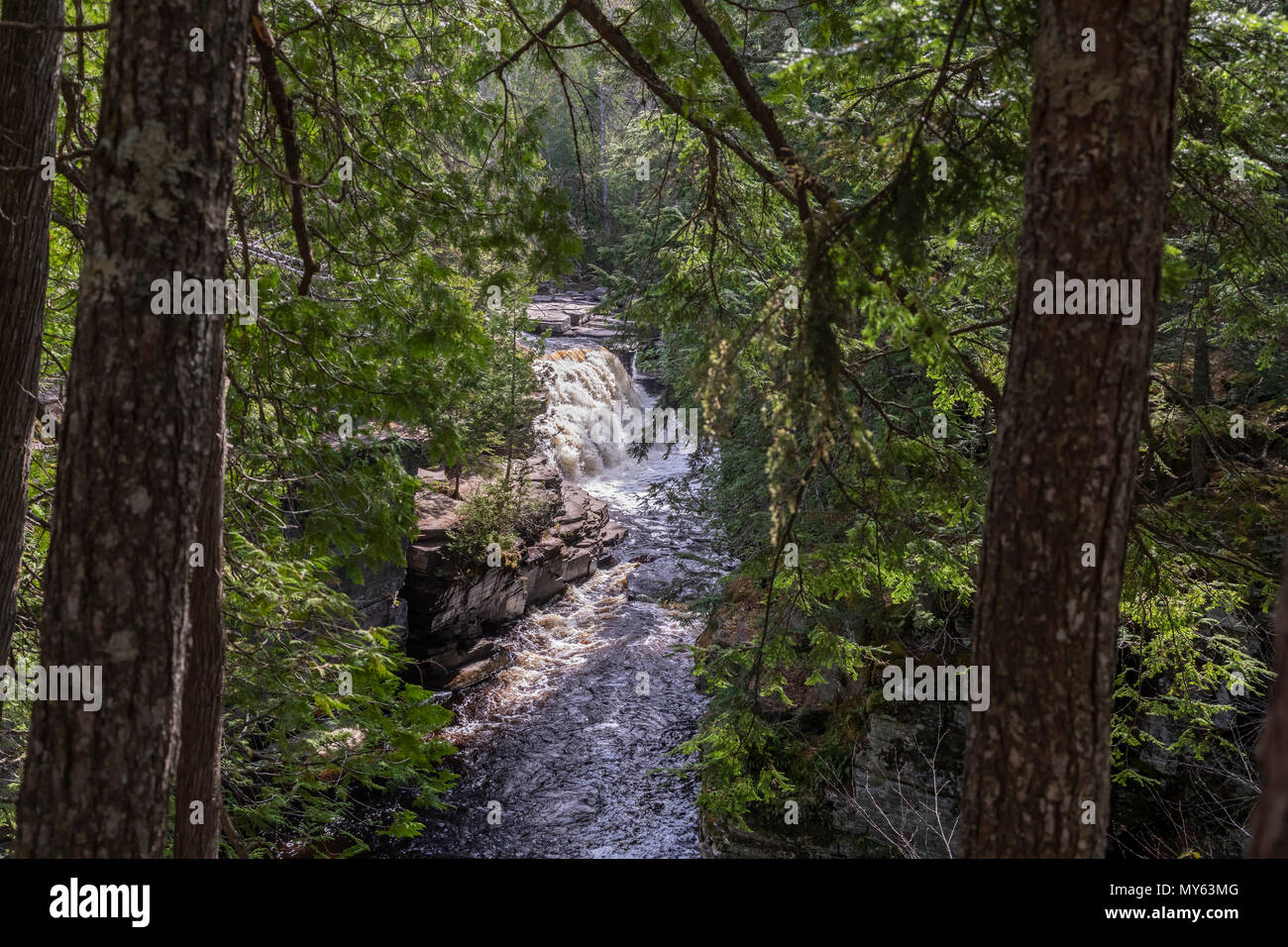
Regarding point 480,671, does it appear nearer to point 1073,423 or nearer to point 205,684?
point 205,684

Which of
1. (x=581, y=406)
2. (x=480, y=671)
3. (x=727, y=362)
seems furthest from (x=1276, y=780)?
(x=581, y=406)

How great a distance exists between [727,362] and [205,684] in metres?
2.90

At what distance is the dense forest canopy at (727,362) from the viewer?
89.7 inches

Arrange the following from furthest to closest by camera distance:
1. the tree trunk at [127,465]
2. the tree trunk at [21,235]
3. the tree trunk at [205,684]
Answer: the tree trunk at [205,684]
the tree trunk at [21,235]
the tree trunk at [127,465]

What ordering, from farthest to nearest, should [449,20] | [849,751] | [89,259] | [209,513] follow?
[849,751], [449,20], [209,513], [89,259]

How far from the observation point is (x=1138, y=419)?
7.98 ft

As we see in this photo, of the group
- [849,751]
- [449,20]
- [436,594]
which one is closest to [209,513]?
[449,20]

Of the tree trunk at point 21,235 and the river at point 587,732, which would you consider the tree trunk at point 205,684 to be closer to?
the tree trunk at point 21,235

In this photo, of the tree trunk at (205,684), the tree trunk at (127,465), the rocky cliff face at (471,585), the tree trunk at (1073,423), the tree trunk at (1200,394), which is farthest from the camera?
the rocky cliff face at (471,585)

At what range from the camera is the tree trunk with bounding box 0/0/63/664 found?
3.48 m

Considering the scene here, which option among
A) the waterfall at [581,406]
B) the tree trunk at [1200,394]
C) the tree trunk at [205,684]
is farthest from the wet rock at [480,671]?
the tree trunk at [1200,394]

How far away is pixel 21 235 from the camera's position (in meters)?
3.54
